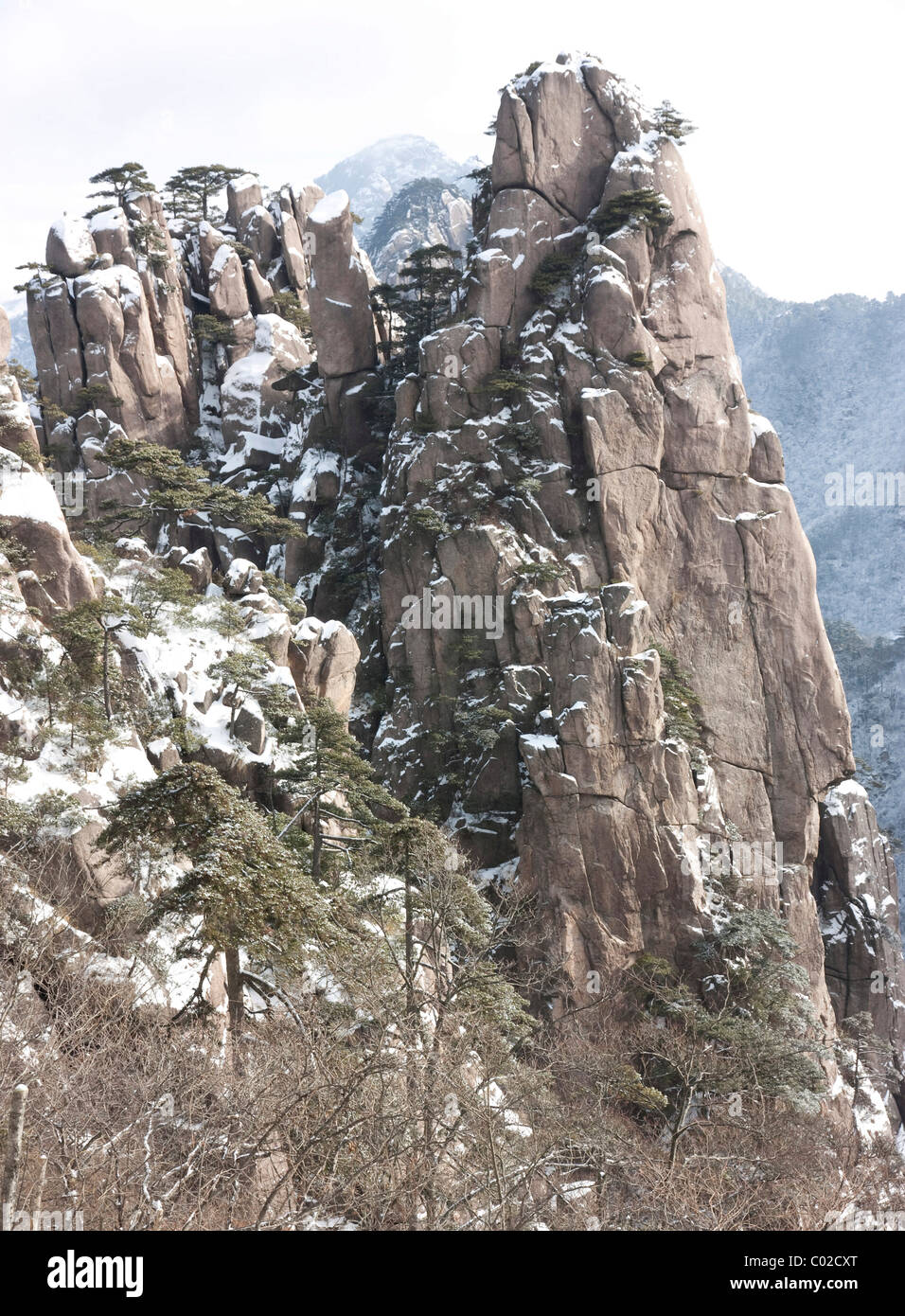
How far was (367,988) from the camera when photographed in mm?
15844

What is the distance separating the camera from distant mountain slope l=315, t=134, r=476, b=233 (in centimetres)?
18025

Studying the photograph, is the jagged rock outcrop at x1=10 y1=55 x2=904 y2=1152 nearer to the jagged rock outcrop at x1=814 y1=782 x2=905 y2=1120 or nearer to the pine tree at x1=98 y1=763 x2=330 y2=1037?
the jagged rock outcrop at x1=814 y1=782 x2=905 y2=1120

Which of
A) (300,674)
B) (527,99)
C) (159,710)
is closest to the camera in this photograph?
(159,710)

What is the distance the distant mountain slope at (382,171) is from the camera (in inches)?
7096

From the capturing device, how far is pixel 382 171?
632ft

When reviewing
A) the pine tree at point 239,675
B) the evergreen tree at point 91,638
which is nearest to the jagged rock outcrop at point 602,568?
the pine tree at point 239,675

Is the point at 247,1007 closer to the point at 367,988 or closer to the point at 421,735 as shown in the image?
the point at 367,988

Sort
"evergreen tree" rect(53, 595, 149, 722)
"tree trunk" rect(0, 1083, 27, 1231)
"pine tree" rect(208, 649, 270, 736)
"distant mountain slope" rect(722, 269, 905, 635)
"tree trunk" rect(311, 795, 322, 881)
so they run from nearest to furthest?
1. "tree trunk" rect(0, 1083, 27, 1231)
2. "evergreen tree" rect(53, 595, 149, 722)
3. "tree trunk" rect(311, 795, 322, 881)
4. "pine tree" rect(208, 649, 270, 736)
5. "distant mountain slope" rect(722, 269, 905, 635)

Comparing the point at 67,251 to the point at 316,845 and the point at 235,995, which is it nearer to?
the point at 316,845

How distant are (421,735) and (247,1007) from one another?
61.4ft

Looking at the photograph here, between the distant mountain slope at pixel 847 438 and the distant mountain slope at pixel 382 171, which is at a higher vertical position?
the distant mountain slope at pixel 382 171

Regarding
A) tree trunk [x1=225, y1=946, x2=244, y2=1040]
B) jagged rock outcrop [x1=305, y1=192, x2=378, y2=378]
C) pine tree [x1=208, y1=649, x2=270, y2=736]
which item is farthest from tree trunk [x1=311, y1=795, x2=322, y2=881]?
jagged rock outcrop [x1=305, y1=192, x2=378, y2=378]

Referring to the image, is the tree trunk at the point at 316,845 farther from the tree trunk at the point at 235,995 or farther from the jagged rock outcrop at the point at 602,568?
the jagged rock outcrop at the point at 602,568
